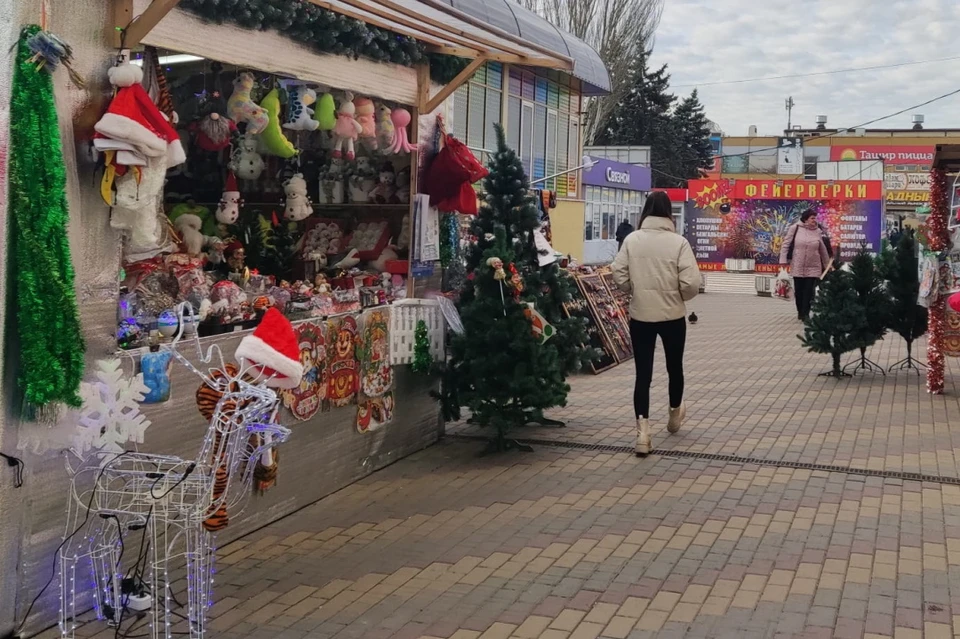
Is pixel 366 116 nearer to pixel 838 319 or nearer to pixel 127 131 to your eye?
pixel 127 131

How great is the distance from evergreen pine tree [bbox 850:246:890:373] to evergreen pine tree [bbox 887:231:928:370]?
0.26ft

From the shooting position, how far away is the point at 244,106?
559cm

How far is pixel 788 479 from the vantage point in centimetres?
634

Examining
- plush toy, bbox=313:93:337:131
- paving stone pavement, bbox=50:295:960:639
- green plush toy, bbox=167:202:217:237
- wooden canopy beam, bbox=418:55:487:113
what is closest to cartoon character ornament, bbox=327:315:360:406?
paving stone pavement, bbox=50:295:960:639

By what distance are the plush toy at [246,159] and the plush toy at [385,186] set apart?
39.0 inches

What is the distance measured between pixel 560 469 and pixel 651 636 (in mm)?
2677

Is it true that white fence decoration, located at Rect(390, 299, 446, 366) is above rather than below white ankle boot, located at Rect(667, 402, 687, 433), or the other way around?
above

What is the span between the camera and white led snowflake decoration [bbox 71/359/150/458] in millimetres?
4008

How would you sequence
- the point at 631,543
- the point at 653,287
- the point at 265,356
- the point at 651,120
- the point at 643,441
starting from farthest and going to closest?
the point at 651,120 < the point at 653,287 < the point at 643,441 < the point at 631,543 < the point at 265,356

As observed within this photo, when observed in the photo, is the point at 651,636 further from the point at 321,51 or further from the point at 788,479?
the point at 321,51

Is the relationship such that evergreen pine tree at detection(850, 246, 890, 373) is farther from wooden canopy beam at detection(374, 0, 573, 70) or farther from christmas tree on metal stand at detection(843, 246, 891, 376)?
wooden canopy beam at detection(374, 0, 573, 70)

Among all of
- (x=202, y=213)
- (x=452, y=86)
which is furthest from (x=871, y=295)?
(x=202, y=213)

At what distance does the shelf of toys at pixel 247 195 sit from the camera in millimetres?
4203

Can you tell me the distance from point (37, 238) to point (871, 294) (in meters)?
8.69
